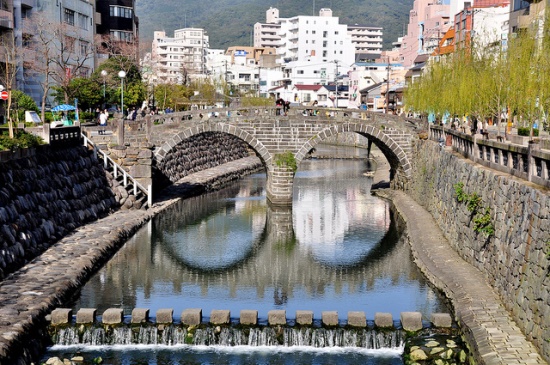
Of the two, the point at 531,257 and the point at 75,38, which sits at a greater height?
the point at 75,38

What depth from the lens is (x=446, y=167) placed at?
30.8 meters

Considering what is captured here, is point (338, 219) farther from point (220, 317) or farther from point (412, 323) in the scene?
point (220, 317)

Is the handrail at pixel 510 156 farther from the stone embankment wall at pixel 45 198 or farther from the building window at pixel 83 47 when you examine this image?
the building window at pixel 83 47

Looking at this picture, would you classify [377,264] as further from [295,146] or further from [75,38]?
[75,38]

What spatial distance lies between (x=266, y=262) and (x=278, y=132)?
14.1m

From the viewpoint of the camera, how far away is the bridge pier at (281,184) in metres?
41.0

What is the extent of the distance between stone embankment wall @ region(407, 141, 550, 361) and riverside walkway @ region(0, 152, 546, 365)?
384 millimetres

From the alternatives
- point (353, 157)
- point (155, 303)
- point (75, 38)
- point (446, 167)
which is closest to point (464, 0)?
point (353, 157)

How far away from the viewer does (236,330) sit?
18609 millimetres

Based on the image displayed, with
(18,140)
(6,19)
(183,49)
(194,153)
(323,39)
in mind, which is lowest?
(194,153)

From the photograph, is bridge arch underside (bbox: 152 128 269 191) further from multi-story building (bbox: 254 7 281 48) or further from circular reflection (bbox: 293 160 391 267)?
multi-story building (bbox: 254 7 281 48)

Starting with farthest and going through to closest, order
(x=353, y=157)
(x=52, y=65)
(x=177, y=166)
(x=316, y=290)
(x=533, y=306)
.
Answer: (x=353, y=157) < (x=52, y=65) < (x=177, y=166) < (x=316, y=290) < (x=533, y=306)

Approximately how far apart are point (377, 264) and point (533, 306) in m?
12.4

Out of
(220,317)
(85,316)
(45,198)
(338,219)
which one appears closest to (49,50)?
(338,219)
